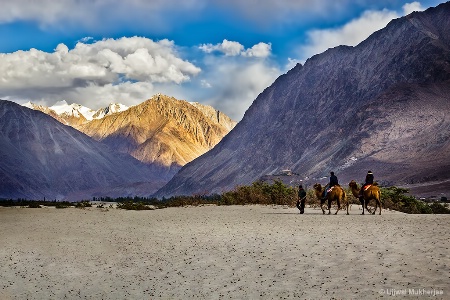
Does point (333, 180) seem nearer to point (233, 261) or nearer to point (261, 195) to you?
point (233, 261)

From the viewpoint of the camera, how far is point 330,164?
455ft

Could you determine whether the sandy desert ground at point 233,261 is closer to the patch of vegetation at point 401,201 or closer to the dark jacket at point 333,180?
the dark jacket at point 333,180

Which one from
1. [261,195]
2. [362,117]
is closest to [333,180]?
[261,195]

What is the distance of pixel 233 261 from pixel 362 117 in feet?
462

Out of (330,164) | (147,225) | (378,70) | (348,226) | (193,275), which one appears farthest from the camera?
(378,70)

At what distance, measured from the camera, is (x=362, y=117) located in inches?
5910

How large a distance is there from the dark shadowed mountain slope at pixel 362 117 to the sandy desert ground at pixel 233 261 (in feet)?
334

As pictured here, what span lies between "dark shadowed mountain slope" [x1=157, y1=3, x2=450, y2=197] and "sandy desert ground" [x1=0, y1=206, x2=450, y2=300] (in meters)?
102

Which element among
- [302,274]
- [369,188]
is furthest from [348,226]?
[302,274]

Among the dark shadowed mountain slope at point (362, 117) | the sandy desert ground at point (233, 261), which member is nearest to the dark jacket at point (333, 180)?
the sandy desert ground at point (233, 261)

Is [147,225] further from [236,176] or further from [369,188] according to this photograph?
[236,176]

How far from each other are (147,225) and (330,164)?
117 m

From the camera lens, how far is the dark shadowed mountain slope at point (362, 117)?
419 ft

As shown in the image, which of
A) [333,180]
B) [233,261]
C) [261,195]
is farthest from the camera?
[261,195]
